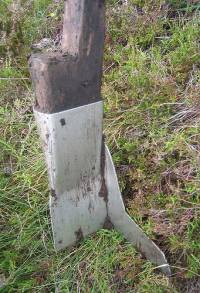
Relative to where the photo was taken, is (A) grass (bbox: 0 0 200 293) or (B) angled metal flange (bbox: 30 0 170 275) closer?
(B) angled metal flange (bbox: 30 0 170 275)

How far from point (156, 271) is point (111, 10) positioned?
6.48 feet

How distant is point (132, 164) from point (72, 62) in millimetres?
745

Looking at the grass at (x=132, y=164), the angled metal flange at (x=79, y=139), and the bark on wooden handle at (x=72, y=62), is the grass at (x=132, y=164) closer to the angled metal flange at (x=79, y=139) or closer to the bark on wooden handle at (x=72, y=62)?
the angled metal flange at (x=79, y=139)

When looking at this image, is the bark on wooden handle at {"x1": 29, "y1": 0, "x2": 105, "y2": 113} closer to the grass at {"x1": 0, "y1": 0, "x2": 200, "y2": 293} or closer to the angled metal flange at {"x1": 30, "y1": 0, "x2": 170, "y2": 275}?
the angled metal flange at {"x1": 30, "y1": 0, "x2": 170, "y2": 275}

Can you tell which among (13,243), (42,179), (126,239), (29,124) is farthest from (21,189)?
(126,239)

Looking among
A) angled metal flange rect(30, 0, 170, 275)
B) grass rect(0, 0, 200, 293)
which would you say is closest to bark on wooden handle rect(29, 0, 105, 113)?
angled metal flange rect(30, 0, 170, 275)

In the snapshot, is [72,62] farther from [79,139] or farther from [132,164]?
[132,164]

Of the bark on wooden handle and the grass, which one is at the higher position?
the bark on wooden handle

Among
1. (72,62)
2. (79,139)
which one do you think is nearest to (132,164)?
(79,139)

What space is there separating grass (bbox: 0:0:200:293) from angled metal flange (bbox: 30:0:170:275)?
8 cm

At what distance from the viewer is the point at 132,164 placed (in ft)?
6.97

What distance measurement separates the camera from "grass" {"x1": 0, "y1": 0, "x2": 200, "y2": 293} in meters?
1.85

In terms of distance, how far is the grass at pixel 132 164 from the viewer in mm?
1847

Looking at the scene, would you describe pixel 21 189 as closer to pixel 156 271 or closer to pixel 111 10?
pixel 156 271
